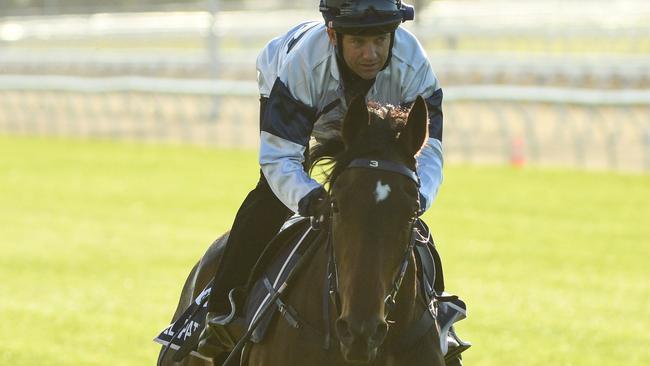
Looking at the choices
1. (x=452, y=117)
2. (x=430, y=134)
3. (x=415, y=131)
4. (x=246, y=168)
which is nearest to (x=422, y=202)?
(x=415, y=131)

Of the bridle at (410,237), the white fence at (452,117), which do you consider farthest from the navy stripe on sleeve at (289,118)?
the white fence at (452,117)

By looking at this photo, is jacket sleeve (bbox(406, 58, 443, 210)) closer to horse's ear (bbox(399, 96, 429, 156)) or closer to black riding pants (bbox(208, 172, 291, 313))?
horse's ear (bbox(399, 96, 429, 156))

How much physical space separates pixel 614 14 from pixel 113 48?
595 inches

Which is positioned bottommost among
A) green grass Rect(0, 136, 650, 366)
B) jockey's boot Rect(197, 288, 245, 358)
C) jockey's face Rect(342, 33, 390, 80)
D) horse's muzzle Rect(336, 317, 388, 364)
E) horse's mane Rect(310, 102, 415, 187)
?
green grass Rect(0, 136, 650, 366)

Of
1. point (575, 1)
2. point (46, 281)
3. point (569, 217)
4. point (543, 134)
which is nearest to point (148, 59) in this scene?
point (575, 1)

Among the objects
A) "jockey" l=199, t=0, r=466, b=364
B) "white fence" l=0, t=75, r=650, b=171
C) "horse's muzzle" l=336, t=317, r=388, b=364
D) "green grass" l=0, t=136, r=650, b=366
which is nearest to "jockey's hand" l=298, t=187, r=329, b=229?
"jockey" l=199, t=0, r=466, b=364

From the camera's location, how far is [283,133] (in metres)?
5.55

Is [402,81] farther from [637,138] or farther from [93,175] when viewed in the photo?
[637,138]

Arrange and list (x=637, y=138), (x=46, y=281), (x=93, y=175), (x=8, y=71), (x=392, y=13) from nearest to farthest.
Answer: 1. (x=392, y=13)
2. (x=46, y=281)
3. (x=93, y=175)
4. (x=637, y=138)
5. (x=8, y=71)

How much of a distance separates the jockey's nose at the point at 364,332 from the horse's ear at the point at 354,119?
75 centimetres

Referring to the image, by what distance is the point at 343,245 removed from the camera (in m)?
4.82

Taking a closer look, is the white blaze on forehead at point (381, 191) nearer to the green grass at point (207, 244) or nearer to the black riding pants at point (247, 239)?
the black riding pants at point (247, 239)

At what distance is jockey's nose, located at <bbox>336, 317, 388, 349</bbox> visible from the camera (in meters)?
4.57

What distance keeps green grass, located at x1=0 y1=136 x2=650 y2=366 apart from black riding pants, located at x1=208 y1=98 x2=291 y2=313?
420cm
